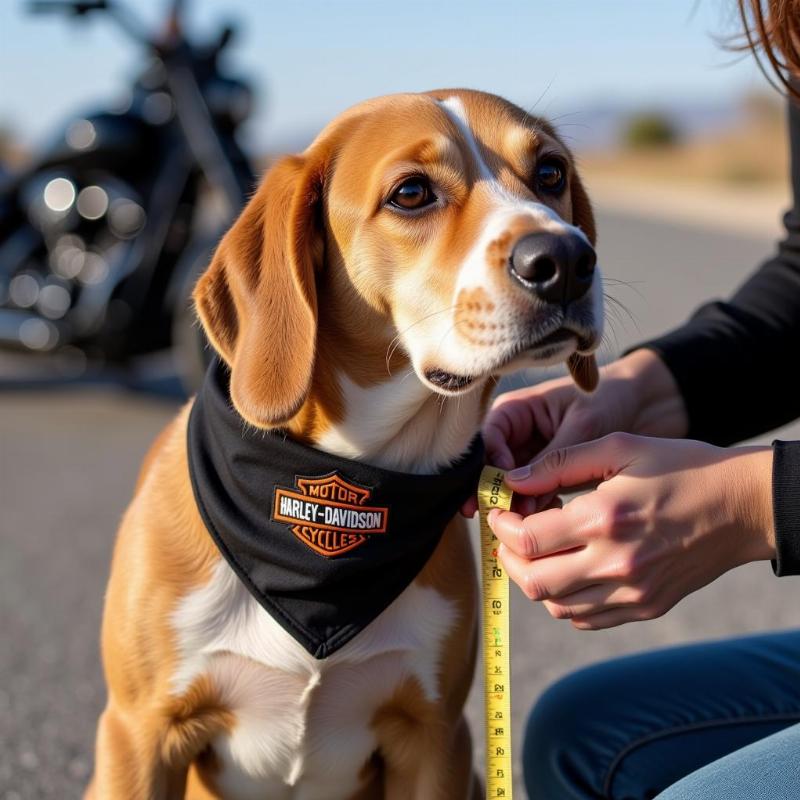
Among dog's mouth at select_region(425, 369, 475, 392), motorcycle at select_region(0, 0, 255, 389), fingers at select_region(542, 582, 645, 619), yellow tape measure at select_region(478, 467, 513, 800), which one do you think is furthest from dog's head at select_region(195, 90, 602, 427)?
motorcycle at select_region(0, 0, 255, 389)

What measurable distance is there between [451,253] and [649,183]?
2940 cm

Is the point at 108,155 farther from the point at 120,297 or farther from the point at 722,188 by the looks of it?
the point at 722,188

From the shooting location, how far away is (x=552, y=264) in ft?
6.69

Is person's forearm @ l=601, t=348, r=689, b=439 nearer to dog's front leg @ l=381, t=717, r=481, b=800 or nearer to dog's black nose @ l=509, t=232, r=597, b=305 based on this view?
dog's black nose @ l=509, t=232, r=597, b=305

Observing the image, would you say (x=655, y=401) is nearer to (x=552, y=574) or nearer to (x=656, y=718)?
(x=656, y=718)

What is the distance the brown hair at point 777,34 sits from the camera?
7.89 feet

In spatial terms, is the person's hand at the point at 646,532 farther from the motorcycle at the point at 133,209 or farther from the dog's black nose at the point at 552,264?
the motorcycle at the point at 133,209

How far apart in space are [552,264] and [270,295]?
0.56m

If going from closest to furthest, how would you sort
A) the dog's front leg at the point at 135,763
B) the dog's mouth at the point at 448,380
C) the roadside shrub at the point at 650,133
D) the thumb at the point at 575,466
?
the thumb at the point at 575,466 < the dog's mouth at the point at 448,380 < the dog's front leg at the point at 135,763 < the roadside shrub at the point at 650,133

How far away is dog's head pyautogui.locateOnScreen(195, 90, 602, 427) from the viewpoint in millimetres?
2107

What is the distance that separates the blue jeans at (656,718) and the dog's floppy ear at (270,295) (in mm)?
955

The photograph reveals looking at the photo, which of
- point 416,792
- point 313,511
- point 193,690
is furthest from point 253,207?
point 416,792

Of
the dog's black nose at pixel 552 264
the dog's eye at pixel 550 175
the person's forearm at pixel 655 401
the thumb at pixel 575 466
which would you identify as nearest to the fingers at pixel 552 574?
the thumb at pixel 575 466

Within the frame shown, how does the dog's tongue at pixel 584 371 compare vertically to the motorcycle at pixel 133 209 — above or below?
above
